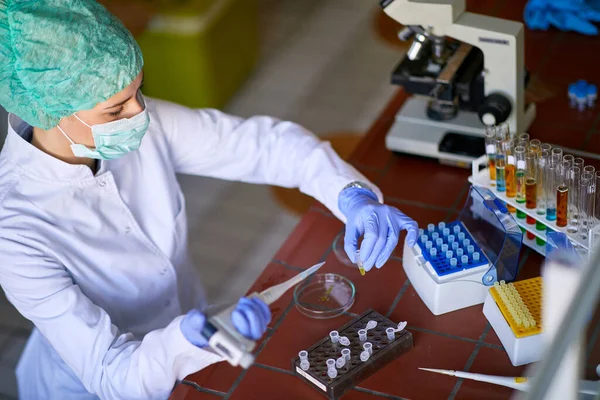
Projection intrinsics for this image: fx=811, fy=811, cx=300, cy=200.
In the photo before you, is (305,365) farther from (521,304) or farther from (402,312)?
(521,304)

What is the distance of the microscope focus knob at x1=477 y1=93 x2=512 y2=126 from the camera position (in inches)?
88.0

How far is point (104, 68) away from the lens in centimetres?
181

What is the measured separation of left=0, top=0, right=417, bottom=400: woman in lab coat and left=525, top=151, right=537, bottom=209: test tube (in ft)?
1.01

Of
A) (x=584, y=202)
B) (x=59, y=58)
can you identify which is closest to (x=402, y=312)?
(x=584, y=202)

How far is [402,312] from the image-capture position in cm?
194

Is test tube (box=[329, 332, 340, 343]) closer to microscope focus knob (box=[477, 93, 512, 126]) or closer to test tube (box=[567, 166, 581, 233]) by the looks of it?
test tube (box=[567, 166, 581, 233])

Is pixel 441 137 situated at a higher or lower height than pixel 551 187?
lower

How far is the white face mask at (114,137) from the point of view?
6.30 feet

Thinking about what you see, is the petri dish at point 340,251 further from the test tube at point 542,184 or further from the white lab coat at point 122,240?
the test tube at point 542,184

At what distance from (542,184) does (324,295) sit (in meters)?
0.60

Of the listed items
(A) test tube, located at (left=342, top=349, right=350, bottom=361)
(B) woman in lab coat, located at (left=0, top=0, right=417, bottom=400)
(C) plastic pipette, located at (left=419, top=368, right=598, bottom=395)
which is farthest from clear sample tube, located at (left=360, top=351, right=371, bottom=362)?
(B) woman in lab coat, located at (left=0, top=0, right=417, bottom=400)

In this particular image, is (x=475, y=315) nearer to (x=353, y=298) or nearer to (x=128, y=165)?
(x=353, y=298)

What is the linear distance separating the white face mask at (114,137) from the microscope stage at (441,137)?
0.80 meters

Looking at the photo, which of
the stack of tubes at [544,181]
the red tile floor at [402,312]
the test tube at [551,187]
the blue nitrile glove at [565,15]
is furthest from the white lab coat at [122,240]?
the blue nitrile glove at [565,15]
